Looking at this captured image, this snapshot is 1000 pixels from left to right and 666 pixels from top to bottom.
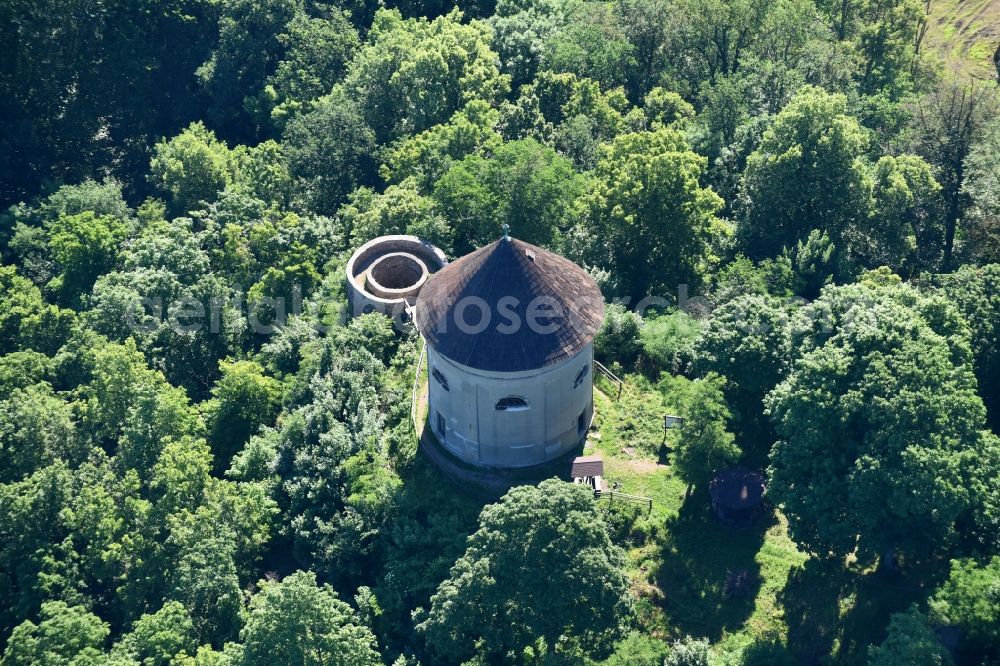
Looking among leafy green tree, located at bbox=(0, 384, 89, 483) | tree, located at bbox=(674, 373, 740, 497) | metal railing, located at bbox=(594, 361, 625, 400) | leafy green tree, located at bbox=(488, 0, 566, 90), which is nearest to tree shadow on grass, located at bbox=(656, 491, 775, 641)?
tree, located at bbox=(674, 373, 740, 497)

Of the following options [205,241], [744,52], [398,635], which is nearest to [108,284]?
[205,241]

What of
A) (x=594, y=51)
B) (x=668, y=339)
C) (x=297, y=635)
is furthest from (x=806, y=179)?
(x=297, y=635)

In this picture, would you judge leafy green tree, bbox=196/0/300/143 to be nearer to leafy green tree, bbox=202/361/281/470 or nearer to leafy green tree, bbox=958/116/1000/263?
leafy green tree, bbox=202/361/281/470

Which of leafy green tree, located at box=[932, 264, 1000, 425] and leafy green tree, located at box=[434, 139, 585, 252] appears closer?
leafy green tree, located at box=[932, 264, 1000, 425]

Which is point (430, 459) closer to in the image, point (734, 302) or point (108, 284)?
point (734, 302)

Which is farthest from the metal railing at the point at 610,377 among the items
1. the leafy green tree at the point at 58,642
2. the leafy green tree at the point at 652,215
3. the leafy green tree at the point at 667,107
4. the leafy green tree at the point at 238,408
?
the leafy green tree at the point at 58,642

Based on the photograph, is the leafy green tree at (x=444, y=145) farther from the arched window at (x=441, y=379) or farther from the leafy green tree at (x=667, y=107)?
the arched window at (x=441, y=379)
